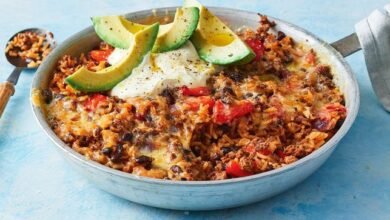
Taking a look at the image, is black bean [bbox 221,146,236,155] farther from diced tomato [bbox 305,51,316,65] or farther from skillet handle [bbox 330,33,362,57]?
skillet handle [bbox 330,33,362,57]

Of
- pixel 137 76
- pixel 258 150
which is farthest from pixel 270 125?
pixel 137 76

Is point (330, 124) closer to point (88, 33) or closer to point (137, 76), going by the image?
point (137, 76)

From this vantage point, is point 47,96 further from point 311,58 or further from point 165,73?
point 311,58

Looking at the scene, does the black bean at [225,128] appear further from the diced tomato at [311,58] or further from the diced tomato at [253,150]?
the diced tomato at [311,58]

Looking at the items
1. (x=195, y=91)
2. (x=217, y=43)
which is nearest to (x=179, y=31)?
(x=217, y=43)

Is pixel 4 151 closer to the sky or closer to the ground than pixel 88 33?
closer to the ground

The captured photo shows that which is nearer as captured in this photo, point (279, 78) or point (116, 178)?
point (116, 178)

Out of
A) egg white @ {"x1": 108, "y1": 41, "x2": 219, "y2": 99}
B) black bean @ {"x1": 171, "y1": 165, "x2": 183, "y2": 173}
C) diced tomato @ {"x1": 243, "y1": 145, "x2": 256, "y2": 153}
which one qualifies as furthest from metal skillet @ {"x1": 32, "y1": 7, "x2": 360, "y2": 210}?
egg white @ {"x1": 108, "y1": 41, "x2": 219, "y2": 99}
